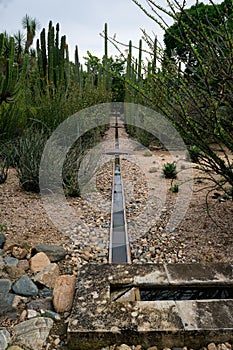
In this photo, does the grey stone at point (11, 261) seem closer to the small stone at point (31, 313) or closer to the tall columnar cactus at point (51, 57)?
the small stone at point (31, 313)

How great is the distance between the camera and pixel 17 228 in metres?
3.31

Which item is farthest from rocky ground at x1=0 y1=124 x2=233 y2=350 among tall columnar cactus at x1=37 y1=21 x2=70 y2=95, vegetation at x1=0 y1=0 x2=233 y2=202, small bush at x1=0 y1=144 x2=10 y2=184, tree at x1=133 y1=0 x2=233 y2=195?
tall columnar cactus at x1=37 y1=21 x2=70 y2=95

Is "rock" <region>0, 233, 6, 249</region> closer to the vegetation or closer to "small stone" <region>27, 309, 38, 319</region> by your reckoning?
"small stone" <region>27, 309, 38, 319</region>

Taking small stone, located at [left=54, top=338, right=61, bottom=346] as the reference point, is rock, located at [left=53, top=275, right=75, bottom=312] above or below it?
above

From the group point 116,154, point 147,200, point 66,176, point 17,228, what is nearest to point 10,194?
point 66,176

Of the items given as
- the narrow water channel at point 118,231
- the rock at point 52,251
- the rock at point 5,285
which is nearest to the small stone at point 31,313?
Result: the rock at point 5,285

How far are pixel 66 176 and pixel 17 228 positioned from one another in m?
1.39

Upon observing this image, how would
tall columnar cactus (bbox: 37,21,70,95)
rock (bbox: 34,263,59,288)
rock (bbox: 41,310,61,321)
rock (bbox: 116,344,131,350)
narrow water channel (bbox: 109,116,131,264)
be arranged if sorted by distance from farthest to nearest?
tall columnar cactus (bbox: 37,21,70,95) < narrow water channel (bbox: 109,116,131,264) < rock (bbox: 34,263,59,288) < rock (bbox: 41,310,61,321) < rock (bbox: 116,344,131,350)

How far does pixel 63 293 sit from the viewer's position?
2.13 meters

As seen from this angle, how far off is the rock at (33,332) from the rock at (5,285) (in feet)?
1.06

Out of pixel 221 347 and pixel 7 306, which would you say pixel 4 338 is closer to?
pixel 7 306

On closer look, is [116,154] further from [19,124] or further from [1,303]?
[1,303]

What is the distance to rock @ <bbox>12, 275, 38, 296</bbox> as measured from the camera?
222 centimetres

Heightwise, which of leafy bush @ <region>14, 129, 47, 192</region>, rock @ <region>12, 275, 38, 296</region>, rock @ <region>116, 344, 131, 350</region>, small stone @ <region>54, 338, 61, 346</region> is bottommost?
small stone @ <region>54, 338, 61, 346</region>
